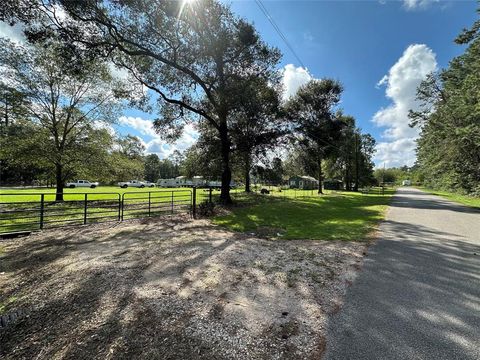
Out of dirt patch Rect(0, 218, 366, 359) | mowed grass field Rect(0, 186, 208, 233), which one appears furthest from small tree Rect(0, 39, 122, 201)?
dirt patch Rect(0, 218, 366, 359)

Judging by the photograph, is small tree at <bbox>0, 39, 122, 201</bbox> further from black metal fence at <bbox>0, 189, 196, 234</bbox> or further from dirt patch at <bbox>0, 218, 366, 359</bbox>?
dirt patch at <bbox>0, 218, 366, 359</bbox>

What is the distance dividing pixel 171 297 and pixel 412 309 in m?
3.23

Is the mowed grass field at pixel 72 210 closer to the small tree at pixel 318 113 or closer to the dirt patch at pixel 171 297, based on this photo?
the dirt patch at pixel 171 297

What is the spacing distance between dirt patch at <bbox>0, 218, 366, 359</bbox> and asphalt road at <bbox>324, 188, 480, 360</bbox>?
277 millimetres

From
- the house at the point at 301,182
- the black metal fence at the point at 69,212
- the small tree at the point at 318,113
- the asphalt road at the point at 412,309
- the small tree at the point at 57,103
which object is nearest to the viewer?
the asphalt road at the point at 412,309

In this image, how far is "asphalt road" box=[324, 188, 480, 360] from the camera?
2.38 m

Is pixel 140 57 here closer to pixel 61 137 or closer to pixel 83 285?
pixel 61 137

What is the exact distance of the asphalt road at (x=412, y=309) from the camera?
2385 mm

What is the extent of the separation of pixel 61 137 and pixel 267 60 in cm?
1508

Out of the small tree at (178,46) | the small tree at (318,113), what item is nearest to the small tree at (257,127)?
the small tree at (178,46)

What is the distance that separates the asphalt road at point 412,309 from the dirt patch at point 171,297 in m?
0.28

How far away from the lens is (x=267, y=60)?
15.4 m

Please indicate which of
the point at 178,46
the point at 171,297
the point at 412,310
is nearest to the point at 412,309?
the point at 412,310

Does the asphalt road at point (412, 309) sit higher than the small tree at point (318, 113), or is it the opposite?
the small tree at point (318, 113)
